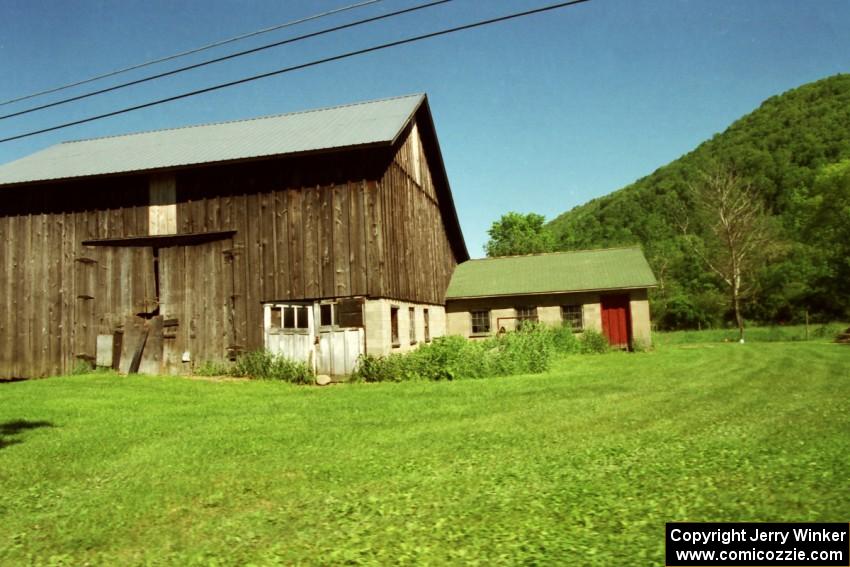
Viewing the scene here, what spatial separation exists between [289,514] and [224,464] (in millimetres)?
2308

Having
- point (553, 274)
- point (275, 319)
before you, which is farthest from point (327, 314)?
point (553, 274)

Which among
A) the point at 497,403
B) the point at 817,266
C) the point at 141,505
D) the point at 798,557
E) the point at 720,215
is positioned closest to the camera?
the point at 798,557

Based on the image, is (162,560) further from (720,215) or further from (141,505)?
(720,215)

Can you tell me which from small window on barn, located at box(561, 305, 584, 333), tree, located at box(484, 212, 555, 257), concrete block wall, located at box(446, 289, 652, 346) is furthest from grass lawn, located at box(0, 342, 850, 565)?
tree, located at box(484, 212, 555, 257)

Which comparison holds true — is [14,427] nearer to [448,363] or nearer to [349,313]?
[349,313]

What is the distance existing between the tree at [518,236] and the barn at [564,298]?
34.3 meters

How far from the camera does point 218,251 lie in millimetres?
18500

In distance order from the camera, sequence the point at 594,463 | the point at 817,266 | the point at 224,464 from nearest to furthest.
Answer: the point at 594,463 < the point at 224,464 < the point at 817,266

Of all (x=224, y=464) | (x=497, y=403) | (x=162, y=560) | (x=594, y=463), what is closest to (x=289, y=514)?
(x=162, y=560)

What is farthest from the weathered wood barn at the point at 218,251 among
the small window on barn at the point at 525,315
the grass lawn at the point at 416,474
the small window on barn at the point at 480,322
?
the small window on barn at the point at 525,315

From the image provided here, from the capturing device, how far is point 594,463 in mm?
6453

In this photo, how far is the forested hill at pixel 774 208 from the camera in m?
49.4

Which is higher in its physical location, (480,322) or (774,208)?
(774,208)

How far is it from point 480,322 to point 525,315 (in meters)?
2.30
